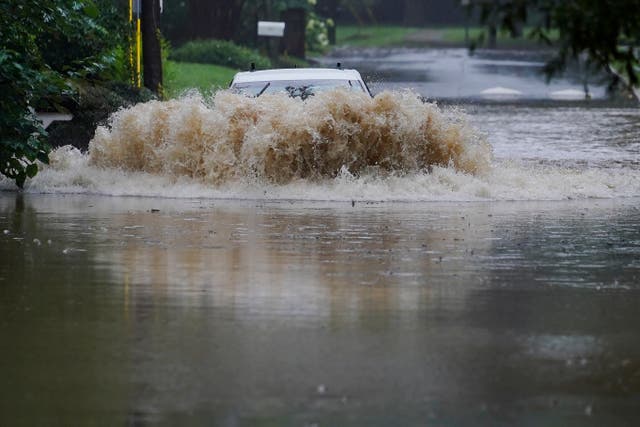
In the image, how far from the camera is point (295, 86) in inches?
795

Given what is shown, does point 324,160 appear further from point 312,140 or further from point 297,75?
point 297,75

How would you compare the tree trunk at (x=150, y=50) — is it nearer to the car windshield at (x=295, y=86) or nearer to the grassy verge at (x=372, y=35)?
the car windshield at (x=295, y=86)

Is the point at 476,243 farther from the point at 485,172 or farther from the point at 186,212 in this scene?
the point at 485,172

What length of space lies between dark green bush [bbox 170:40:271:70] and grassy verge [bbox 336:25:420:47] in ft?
90.1

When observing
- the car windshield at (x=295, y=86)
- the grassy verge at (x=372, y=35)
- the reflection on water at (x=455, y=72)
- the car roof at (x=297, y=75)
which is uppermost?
the car roof at (x=297, y=75)

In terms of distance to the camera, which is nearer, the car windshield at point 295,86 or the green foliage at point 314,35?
the car windshield at point 295,86

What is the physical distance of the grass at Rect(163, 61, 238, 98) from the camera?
1321 inches


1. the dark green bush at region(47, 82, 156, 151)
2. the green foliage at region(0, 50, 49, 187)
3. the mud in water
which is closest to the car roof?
the mud in water

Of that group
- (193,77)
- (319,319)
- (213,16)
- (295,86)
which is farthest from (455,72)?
(319,319)

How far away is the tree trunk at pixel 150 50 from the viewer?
27.7m

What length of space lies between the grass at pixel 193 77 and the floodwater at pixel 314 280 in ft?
40.3

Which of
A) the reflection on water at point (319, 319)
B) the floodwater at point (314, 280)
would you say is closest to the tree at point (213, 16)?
the floodwater at point (314, 280)

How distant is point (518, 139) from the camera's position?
89.0ft

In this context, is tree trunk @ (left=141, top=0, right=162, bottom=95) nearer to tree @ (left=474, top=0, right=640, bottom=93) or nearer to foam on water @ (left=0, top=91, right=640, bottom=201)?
foam on water @ (left=0, top=91, right=640, bottom=201)
